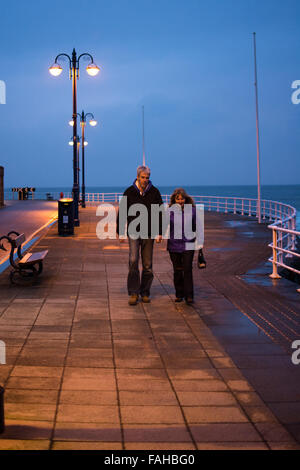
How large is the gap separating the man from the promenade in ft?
1.24

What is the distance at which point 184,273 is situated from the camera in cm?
789

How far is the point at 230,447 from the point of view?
140 inches

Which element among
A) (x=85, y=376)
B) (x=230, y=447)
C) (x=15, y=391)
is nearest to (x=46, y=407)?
(x=15, y=391)

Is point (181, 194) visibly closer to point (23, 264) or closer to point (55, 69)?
point (23, 264)

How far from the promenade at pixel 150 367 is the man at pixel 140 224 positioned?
378 millimetres

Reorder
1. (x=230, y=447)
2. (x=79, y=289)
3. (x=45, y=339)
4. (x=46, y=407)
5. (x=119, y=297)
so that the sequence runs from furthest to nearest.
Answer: (x=79, y=289)
(x=119, y=297)
(x=45, y=339)
(x=46, y=407)
(x=230, y=447)

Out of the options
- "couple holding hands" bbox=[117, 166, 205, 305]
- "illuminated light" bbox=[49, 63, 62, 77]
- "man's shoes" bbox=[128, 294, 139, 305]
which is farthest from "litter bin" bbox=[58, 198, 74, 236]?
"man's shoes" bbox=[128, 294, 139, 305]

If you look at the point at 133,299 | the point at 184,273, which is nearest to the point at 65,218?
the point at 133,299

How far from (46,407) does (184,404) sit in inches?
40.2

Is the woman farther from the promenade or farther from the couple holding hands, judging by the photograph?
the promenade

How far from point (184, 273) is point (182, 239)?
0.48m

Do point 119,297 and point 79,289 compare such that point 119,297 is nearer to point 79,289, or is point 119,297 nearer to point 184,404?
point 79,289

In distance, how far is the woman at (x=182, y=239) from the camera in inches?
304

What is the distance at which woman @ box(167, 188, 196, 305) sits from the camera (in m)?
7.73
